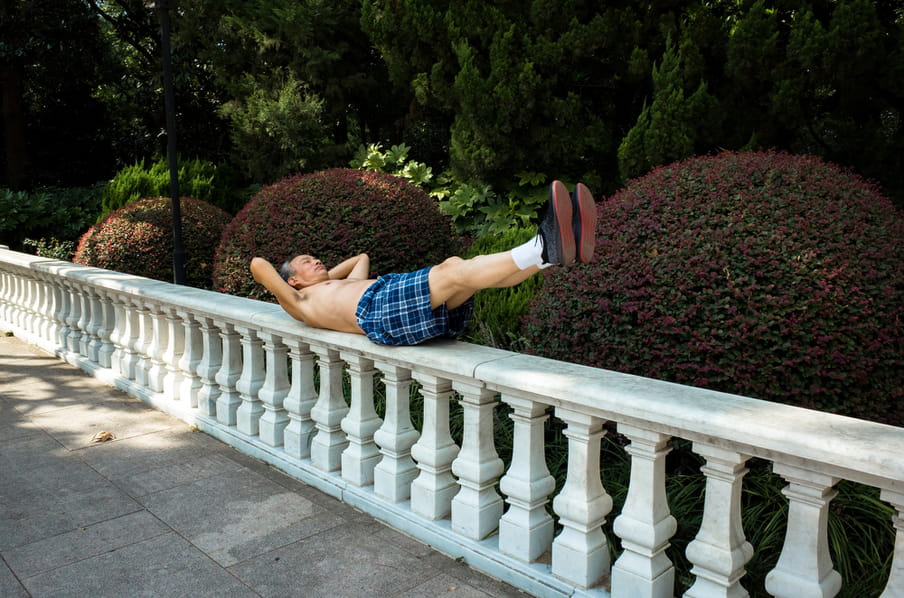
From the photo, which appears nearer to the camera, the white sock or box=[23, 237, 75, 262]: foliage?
the white sock

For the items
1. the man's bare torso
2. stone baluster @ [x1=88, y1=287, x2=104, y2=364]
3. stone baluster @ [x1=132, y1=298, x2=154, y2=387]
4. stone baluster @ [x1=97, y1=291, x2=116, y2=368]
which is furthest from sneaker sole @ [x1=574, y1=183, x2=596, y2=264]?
stone baluster @ [x1=88, y1=287, x2=104, y2=364]

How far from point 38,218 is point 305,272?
12703 millimetres

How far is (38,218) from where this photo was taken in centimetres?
1411

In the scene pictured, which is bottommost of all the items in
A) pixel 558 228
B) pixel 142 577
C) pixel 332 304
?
pixel 142 577

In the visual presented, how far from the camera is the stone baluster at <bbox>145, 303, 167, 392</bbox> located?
5196mm

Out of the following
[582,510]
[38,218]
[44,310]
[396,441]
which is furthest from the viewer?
[38,218]

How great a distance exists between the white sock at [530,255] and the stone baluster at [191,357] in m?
2.80

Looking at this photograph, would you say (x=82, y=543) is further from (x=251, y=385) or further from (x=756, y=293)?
(x=756, y=293)

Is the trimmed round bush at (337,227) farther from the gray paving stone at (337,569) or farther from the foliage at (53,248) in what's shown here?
the foliage at (53,248)

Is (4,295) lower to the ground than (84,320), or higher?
lower

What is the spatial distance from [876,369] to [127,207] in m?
8.66

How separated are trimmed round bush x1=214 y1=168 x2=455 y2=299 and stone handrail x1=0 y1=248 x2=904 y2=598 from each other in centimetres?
96

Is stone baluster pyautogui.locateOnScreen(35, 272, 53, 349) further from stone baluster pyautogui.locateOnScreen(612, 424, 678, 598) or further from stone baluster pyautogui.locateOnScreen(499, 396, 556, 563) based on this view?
stone baluster pyautogui.locateOnScreen(612, 424, 678, 598)

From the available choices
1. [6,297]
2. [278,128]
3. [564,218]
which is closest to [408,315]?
[564,218]
